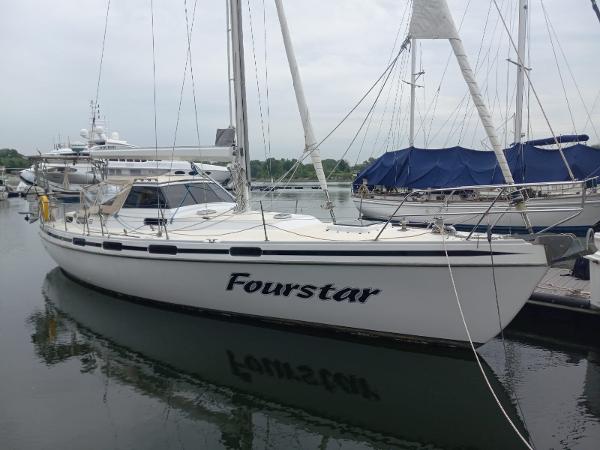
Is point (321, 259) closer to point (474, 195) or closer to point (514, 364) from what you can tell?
point (514, 364)

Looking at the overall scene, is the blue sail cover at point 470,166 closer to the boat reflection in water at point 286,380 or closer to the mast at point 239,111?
the mast at point 239,111

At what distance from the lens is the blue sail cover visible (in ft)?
56.3

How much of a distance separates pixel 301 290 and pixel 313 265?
0.49 m

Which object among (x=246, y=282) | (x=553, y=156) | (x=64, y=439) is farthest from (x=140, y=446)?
(x=553, y=156)

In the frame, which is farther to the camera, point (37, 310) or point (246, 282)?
point (37, 310)

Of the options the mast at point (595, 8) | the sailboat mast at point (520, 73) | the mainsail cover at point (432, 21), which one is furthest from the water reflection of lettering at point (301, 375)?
the sailboat mast at point (520, 73)

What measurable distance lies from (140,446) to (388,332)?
3.61m

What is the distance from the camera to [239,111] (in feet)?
29.4

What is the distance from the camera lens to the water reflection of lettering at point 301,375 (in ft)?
19.7

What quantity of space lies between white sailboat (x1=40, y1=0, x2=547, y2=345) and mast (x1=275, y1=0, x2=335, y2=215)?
2 centimetres

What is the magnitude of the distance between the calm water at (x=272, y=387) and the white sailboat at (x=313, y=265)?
1.72 ft

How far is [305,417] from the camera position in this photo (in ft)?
17.8

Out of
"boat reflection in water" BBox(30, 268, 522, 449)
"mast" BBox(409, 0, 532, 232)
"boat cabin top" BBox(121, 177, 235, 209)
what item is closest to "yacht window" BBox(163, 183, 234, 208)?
"boat cabin top" BBox(121, 177, 235, 209)

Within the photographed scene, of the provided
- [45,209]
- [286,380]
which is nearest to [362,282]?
[286,380]
